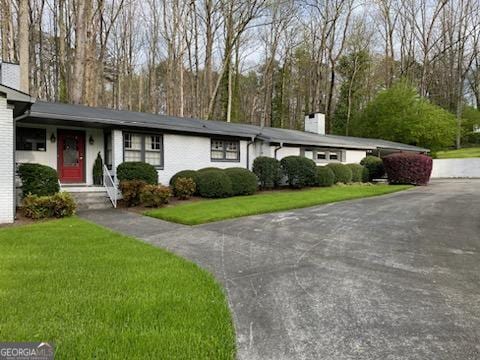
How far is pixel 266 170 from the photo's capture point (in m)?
15.3

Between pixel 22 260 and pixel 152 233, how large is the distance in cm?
274

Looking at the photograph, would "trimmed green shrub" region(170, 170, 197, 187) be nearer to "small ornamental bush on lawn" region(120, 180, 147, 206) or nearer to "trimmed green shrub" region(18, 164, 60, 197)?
"small ornamental bush on lawn" region(120, 180, 147, 206)

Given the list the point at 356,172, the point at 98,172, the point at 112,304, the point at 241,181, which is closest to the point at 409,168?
the point at 356,172

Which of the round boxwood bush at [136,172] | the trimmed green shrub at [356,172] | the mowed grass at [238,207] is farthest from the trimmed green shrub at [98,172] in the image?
the trimmed green shrub at [356,172]

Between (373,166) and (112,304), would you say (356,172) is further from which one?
(112,304)

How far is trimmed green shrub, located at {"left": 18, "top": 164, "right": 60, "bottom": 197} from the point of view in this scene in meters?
9.55

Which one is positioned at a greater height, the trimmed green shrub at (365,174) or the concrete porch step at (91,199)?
the trimmed green shrub at (365,174)

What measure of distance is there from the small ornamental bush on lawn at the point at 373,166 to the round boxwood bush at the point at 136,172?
44.0ft

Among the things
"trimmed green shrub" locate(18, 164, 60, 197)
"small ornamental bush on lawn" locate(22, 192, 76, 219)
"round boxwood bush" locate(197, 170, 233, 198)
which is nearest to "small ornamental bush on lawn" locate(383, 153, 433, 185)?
"round boxwood bush" locate(197, 170, 233, 198)

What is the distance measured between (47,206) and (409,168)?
16771 mm

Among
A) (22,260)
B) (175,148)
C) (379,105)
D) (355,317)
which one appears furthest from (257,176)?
(379,105)

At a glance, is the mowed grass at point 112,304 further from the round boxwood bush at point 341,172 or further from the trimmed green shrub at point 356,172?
the trimmed green shrub at point 356,172

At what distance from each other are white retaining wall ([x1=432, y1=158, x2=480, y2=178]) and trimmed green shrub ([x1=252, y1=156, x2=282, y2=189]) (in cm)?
1788

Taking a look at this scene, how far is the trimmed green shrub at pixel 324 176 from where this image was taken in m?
16.3
